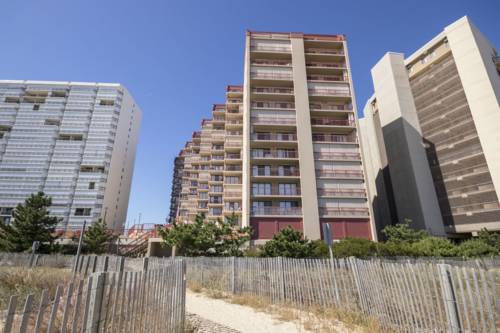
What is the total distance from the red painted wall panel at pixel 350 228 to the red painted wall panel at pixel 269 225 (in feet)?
11.8

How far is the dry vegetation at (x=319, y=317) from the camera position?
7035 millimetres

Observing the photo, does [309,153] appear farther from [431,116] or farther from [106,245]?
[106,245]

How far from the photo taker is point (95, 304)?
300 centimetres

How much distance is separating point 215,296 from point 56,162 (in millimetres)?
53278

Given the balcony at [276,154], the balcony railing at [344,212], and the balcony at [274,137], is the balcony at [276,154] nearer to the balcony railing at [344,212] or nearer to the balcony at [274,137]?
the balcony at [274,137]

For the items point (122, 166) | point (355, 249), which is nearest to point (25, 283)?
point (355, 249)

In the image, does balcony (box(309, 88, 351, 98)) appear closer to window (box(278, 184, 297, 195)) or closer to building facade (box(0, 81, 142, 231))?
window (box(278, 184, 297, 195))

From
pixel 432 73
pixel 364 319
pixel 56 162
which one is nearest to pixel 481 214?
pixel 432 73

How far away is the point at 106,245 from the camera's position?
3509 cm

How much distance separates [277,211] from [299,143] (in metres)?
9.95

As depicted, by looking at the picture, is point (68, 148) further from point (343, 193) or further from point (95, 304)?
point (95, 304)

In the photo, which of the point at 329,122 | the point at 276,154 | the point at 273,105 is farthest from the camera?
the point at 273,105

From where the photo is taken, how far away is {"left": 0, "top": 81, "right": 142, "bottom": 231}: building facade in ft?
152

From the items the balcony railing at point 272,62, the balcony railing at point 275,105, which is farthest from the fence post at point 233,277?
the balcony railing at point 272,62
